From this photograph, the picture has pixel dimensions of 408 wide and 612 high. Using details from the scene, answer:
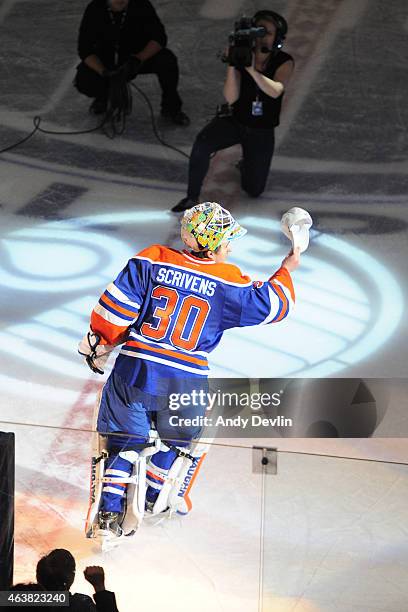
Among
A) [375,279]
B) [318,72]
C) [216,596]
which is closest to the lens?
[216,596]

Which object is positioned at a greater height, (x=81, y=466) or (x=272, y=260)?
(x=81, y=466)

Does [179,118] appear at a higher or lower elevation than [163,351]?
lower

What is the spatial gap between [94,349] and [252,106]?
2.68 meters

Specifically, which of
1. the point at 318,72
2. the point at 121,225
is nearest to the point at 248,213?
the point at 121,225

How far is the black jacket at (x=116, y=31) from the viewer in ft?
23.9

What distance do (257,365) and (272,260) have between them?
3.04ft

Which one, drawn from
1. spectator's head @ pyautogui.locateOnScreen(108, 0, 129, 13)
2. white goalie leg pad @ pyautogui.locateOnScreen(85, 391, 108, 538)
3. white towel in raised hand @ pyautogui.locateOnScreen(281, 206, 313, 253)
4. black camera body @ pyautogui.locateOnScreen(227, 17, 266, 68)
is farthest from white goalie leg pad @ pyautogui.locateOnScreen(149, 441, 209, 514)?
spectator's head @ pyautogui.locateOnScreen(108, 0, 129, 13)

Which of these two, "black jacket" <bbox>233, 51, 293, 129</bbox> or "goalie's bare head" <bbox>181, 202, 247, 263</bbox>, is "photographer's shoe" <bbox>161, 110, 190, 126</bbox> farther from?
"goalie's bare head" <bbox>181, 202, 247, 263</bbox>

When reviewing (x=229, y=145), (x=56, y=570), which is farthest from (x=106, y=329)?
Result: (x=229, y=145)

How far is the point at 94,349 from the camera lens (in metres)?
4.10

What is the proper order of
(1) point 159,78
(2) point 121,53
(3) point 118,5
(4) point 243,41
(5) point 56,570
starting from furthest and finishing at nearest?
(1) point 159,78 → (2) point 121,53 → (3) point 118,5 → (4) point 243,41 → (5) point 56,570

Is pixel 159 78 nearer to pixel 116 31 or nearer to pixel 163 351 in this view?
pixel 116 31

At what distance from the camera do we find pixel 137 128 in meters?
7.49

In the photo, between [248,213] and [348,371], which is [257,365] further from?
[248,213]
